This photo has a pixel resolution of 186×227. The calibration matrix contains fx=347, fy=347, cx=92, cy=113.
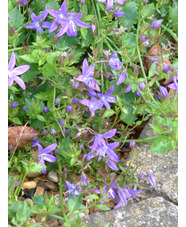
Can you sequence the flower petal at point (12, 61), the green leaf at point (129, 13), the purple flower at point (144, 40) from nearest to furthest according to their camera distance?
the flower petal at point (12, 61) → the purple flower at point (144, 40) → the green leaf at point (129, 13)

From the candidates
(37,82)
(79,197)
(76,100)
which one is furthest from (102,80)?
(79,197)

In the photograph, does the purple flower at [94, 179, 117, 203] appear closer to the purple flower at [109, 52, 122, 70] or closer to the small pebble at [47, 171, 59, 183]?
the small pebble at [47, 171, 59, 183]

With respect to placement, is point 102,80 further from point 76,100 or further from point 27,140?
point 27,140

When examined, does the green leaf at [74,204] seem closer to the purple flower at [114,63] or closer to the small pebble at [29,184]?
the small pebble at [29,184]

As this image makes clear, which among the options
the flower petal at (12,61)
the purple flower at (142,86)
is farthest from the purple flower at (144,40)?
the flower petal at (12,61)

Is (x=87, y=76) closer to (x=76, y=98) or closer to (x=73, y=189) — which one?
(x=76, y=98)

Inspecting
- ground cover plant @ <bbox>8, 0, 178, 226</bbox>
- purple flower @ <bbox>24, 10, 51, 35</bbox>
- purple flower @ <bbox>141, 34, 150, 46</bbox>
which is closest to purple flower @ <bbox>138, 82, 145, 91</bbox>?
ground cover plant @ <bbox>8, 0, 178, 226</bbox>

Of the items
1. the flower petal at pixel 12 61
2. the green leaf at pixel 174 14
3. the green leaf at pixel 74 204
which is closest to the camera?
the flower petal at pixel 12 61
